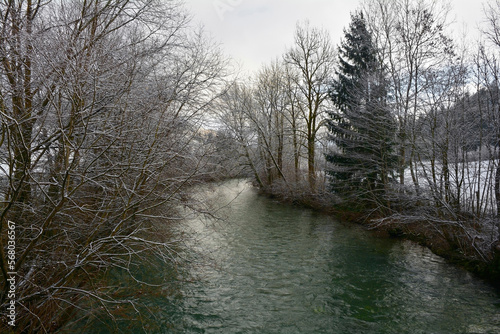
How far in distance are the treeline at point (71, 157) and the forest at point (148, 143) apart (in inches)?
1.6

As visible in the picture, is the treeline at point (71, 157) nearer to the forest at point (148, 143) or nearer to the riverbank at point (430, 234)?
the forest at point (148, 143)

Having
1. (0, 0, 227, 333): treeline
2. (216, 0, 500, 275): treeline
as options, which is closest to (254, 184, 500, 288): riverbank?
(216, 0, 500, 275): treeline

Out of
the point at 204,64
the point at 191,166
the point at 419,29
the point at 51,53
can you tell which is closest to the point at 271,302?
the point at 191,166

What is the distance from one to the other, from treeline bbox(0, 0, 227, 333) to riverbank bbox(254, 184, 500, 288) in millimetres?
6712

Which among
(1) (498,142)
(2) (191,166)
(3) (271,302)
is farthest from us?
(1) (498,142)

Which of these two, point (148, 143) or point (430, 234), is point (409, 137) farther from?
point (148, 143)

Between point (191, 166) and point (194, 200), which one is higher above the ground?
point (191, 166)

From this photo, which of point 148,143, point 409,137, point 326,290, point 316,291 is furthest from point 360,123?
point 148,143

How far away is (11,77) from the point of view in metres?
4.88

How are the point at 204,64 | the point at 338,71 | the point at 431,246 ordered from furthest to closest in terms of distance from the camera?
the point at 338,71
the point at 431,246
the point at 204,64

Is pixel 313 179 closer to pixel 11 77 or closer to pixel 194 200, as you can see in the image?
pixel 194 200

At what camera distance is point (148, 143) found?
541cm

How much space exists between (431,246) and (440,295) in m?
3.78

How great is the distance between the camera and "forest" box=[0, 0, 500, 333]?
14.5 feet
